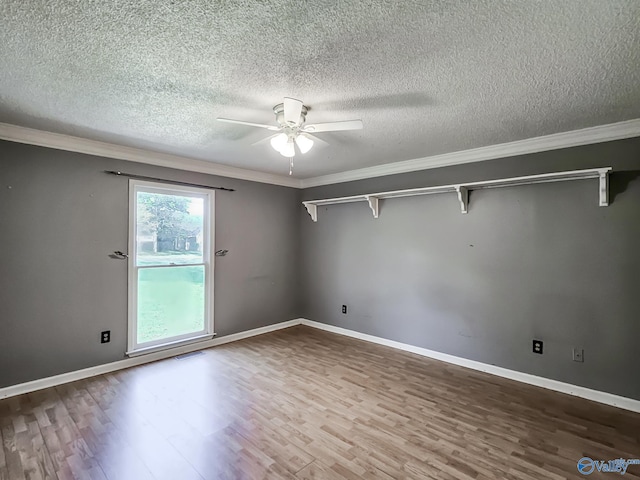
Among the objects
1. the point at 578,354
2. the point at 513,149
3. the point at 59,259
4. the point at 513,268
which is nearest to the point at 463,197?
the point at 513,149

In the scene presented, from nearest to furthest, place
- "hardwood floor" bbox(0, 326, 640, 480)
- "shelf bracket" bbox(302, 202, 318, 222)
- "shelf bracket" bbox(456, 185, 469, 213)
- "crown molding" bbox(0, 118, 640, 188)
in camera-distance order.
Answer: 1. "hardwood floor" bbox(0, 326, 640, 480)
2. "crown molding" bbox(0, 118, 640, 188)
3. "shelf bracket" bbox(456, 185, 469, 213)
4. "shelf bracket" bbox(302, 202, 318, 222)

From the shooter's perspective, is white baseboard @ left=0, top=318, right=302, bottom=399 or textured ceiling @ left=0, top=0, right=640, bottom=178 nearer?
textured ceiling @ left=0, top=0, right=640, bottom=178

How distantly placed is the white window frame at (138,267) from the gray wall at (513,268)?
75.8 inches

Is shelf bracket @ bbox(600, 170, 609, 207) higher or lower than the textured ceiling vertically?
lower

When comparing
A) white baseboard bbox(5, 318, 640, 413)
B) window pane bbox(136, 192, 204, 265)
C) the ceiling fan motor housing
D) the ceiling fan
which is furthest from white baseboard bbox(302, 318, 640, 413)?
the ceiling fan motor housing

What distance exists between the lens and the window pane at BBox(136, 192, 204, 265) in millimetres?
3635

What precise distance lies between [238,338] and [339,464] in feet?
9.24

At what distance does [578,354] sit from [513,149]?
2.05 m

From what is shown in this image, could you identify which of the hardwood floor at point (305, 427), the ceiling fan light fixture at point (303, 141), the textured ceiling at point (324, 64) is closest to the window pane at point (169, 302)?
the hardwood floor at point (305, 427)

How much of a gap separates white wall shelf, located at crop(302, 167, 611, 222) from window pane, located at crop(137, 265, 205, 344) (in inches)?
82.4

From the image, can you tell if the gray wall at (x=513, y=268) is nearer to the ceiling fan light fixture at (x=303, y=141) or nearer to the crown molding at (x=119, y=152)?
the crown molding at (x=119, y=152)

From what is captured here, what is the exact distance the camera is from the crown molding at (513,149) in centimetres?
267

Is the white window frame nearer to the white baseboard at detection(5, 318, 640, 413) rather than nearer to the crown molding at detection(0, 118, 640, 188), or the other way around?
the white baseboard at detection(5, 318, 640, 413)

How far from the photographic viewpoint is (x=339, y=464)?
1.94 meters
